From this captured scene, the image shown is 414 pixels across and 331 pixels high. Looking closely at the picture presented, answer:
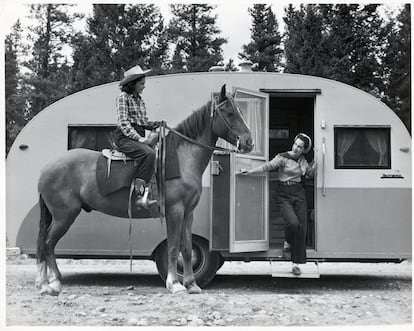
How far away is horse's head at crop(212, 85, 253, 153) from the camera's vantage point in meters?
6.33

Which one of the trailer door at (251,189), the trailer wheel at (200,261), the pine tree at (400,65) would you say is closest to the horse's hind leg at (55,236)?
the trailer wheel at (200,261)

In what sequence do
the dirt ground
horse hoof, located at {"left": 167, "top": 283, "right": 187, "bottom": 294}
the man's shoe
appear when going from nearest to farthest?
1. the dirt ground
2. horse hoof, located at {"left": 167, "top": 283, "right": 187, "bottom": 294}
3. the man's shoe

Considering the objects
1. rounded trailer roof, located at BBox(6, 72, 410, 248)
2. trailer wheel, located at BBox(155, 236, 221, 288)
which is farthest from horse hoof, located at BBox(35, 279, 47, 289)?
trailer wheel, located at BBox(155, 236, 221, 288)

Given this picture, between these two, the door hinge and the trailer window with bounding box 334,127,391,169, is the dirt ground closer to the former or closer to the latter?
the door hinge

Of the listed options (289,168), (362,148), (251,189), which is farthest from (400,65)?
(251,189)

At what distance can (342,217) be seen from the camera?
732 centimetres

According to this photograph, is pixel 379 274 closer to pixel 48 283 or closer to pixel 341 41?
pixel 341 41

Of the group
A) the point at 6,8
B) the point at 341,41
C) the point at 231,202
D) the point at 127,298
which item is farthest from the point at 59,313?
the point at 341,41

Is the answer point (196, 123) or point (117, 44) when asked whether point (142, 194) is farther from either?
point (117, 44)

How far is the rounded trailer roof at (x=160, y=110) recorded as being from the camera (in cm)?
738

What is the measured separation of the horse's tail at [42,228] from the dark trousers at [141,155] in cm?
130

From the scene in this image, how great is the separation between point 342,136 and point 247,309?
2810mm

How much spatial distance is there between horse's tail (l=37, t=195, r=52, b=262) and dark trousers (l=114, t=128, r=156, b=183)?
4.28 feet

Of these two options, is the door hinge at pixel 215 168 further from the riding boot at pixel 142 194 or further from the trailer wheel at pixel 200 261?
the riding boot at pixel 142 194
